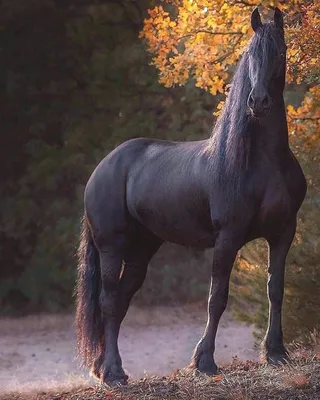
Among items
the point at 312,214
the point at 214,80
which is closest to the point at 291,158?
the point at 312,214

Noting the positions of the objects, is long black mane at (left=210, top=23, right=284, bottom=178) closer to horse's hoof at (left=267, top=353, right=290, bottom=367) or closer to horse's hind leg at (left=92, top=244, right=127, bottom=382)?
horse's hind leg at (left=92, top=244, right=127, bottom=382)

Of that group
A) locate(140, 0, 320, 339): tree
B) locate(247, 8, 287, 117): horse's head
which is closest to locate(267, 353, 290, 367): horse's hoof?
locate(247, 8, 287, 117): horse's head

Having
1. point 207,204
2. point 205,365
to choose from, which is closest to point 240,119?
point 207,204

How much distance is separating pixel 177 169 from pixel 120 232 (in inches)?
26.6

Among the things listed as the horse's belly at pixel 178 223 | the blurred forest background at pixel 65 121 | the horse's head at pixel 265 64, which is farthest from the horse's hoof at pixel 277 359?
the blurred forest background at pixel 65 121

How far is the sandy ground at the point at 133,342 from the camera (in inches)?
488

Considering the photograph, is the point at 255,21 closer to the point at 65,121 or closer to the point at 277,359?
the point at 277,359

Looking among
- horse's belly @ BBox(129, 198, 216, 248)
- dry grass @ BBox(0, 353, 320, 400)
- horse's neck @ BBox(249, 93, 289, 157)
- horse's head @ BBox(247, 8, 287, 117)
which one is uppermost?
horse's head @ BBox(247, 8, 287, 117)

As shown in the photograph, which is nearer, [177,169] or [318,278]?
[177,169]

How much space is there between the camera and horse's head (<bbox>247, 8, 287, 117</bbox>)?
15.6 feet

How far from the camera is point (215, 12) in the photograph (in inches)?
318

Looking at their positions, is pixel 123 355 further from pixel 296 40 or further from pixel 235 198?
pixel 235 198

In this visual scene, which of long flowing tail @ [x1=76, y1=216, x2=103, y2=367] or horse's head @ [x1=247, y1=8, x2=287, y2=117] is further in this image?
long flowing tail @ [x1=76, y1=216, x2=103, y2=367]

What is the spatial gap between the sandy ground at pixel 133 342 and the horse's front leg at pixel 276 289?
243 inches
